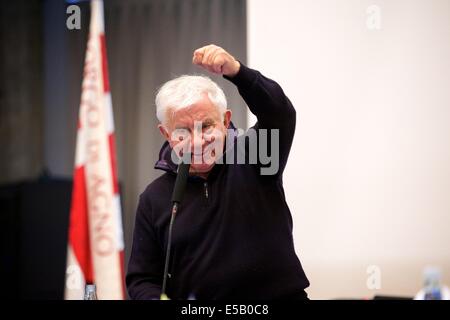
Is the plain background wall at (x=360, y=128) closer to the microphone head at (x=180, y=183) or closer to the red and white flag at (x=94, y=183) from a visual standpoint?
the red and white flag at (x=94, y=183)

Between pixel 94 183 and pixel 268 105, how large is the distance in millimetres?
1148

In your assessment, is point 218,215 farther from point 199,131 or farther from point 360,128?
point 360,128

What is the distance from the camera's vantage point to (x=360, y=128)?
1.70m

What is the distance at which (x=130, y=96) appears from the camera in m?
2.55

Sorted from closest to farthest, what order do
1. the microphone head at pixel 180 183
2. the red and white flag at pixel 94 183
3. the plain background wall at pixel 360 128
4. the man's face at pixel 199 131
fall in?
the microphone head at pixel 180 183
the man's face at pixel 199 131
the plain background wall at pixel 360 128
the red and white flag at pixel 94 183

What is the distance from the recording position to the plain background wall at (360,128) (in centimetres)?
158

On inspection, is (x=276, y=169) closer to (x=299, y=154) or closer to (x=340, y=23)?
(x=299, y=154)

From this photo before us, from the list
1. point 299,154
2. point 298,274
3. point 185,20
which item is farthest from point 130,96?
point 298,274

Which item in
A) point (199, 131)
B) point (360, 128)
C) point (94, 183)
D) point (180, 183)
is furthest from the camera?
point (94, 183)

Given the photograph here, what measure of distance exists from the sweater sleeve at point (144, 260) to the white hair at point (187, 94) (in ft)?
0.75

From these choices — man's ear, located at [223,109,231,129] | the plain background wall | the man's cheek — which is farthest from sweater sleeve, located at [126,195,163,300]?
the plain background wall

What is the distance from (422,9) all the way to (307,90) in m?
0.42

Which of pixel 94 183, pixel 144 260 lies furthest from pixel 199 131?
pixel 94 183

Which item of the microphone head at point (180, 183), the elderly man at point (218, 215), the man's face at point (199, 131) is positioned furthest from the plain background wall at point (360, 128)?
the microphone head at point (180, 183)
